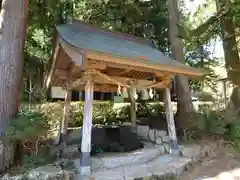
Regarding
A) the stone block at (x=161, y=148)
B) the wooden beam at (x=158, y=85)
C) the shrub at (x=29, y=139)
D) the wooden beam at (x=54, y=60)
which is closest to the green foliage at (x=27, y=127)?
the shrub at (x=29, y=139)

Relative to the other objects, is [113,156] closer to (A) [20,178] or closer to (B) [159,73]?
(A) [20,178]

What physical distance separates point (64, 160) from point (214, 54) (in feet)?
30.5

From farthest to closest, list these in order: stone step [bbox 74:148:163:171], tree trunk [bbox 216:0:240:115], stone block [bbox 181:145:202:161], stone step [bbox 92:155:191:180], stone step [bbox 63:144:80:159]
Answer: tree trunk [bbox 216:0:240:115]
stone block [bbox 181:145:202:161]
stone step [bbox 63:144:80:159]
stone step [bbox 74:148:163:171]
stone step [bbox 92:155:191:180]

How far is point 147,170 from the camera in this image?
15.7ft

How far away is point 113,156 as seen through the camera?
17.3ft

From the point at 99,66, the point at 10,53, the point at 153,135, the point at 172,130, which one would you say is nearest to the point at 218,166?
the point at 172,130

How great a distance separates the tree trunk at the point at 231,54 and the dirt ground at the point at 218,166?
297cm

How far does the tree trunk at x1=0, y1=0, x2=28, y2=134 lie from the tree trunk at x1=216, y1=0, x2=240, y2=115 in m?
7.73

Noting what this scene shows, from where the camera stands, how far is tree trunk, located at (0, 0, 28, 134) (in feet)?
15.6

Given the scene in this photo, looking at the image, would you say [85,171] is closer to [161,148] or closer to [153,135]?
[161,148]

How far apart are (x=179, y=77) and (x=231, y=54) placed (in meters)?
3.15

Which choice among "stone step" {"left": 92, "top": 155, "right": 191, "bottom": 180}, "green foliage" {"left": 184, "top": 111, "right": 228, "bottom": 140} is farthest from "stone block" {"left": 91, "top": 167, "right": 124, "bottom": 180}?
"green foliage" {"left": 184, "top": 111, "right": 228, "bottom": 140}

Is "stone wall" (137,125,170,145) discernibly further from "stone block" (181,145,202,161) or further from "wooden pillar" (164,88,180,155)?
"stone block" (181,145,202,161)

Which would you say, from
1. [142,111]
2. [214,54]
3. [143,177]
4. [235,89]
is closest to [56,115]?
[142,111]
